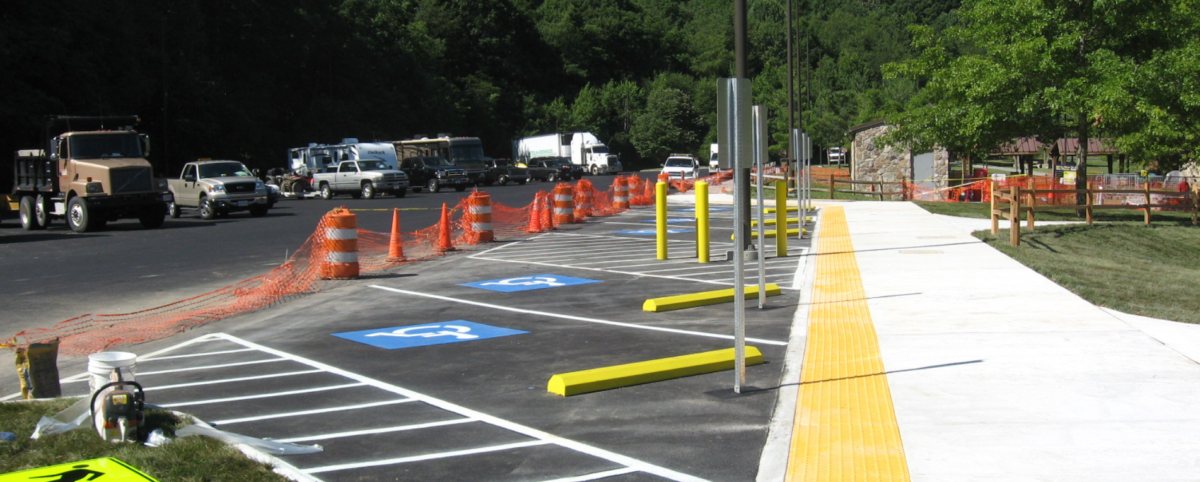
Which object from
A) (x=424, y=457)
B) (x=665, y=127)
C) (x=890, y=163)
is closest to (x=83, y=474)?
(x=424, y=457)

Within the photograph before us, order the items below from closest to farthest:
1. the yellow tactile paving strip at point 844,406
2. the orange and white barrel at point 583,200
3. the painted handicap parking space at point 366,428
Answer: the yellow tactile paving strip at point 844,406 → the painted handicap parking space at point 366,428 → the orange and white barrel at point 583,200

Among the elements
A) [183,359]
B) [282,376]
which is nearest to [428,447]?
[282,376]

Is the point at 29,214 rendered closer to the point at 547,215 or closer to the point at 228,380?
the point at 547,215

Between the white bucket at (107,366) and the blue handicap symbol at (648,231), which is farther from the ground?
the white bucket at (107,366)

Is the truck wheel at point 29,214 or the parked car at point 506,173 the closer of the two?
the truck wheel at point 29,214

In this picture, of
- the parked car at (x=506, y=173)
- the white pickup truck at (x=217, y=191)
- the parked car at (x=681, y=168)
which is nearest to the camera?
the white pickup truck at (x=217, y=191)

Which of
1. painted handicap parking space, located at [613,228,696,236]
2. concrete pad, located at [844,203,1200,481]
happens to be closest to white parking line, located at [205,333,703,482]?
concrete pad, located at [844,203,1200,481]

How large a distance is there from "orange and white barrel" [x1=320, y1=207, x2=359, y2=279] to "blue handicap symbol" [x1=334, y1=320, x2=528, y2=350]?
14.1 ft

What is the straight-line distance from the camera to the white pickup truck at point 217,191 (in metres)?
30.9

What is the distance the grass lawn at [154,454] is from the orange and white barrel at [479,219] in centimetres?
1358

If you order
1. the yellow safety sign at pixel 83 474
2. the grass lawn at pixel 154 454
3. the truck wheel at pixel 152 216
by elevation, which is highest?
the truck wheel at pixel 152 216

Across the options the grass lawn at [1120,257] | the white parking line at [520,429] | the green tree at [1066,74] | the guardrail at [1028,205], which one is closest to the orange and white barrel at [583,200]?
the grass lawn at [1120,257]

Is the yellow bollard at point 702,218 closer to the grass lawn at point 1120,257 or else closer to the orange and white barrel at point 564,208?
the grass lawn at point 1120,257

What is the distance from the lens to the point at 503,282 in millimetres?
13758
